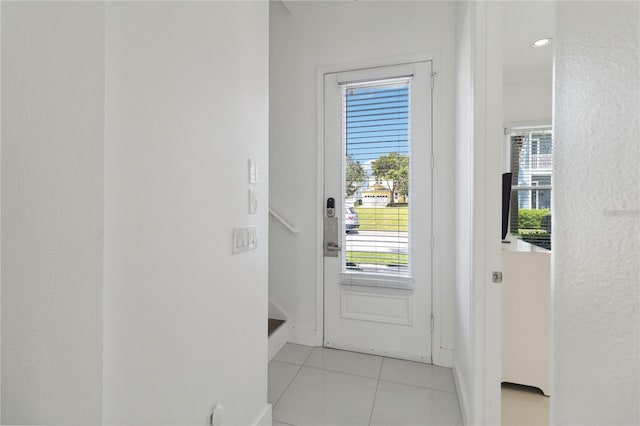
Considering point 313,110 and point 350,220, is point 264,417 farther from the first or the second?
point 313,110

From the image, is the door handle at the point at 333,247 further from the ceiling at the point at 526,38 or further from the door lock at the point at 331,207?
the ceiling at the point at 526,38

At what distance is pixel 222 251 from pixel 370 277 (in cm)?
146

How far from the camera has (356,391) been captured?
71.9 inches

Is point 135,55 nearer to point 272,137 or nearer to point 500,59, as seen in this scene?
point 500,59

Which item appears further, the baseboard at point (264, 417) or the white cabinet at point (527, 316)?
the white cabinet at point (527, 316)

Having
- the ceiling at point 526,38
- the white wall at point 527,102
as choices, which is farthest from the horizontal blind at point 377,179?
the white wall at point 527,102

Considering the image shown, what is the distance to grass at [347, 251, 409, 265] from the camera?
227 centimetres

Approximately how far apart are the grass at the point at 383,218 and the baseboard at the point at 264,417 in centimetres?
137

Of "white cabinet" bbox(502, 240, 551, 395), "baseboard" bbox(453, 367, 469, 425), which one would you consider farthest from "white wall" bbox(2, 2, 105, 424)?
"white cabinet" bbox(502, 240, 551, 395)

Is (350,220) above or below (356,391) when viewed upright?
above

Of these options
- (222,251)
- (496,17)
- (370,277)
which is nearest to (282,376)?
(370,277)

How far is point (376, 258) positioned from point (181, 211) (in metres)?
1.68

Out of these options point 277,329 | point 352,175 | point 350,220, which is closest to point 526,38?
point 352,175

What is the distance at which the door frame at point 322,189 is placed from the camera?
7.11 feet
